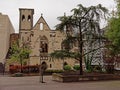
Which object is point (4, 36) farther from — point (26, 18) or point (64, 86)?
point (64, 86)

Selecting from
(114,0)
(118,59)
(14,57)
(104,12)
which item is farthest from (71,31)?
(14,57)

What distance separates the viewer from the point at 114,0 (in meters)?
29.8

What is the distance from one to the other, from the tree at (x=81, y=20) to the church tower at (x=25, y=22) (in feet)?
147

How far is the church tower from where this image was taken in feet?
276

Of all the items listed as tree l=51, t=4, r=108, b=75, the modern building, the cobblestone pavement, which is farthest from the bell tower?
the cobblestone pavement

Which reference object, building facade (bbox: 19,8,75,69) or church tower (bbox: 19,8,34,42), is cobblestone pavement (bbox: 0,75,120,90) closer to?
building facade (bbox: 19,8,75,69)

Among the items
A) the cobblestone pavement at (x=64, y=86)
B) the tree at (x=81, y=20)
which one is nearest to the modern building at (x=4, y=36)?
the tree at (x=81, y=20)

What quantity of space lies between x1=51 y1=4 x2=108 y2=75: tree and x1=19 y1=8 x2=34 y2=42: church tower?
4469 centimetres

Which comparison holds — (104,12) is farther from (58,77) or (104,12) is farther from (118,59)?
(118,59)

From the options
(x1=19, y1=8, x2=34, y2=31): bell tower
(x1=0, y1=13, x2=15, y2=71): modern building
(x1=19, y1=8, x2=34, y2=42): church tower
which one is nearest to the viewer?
(x1=19, y1=8, x2=34, y2=42): church tower

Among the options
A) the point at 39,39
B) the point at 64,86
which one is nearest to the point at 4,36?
the point at 39,39

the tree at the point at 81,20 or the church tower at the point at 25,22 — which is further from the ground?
the church tower at the point at 25,22

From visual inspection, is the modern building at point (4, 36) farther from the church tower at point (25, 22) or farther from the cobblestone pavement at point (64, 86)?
the cobblestone pavement at point (64, 86)

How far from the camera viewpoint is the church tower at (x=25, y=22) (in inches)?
3307
